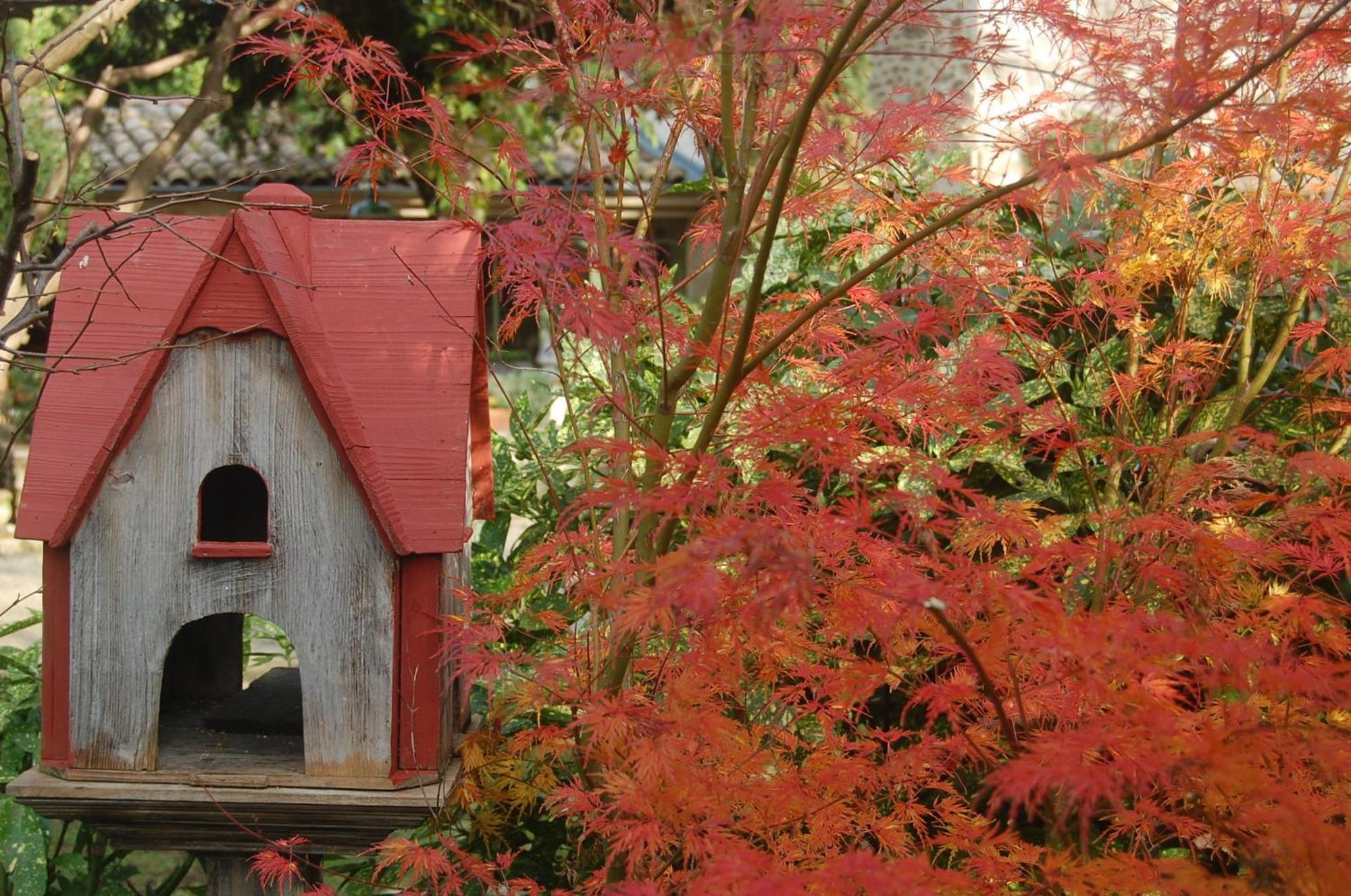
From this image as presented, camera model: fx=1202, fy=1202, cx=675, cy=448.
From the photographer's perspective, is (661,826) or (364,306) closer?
(661,826)

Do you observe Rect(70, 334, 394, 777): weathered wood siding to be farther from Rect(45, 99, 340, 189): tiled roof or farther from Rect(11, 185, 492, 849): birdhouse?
Rect(45, 99, 340, 189): tiled roof

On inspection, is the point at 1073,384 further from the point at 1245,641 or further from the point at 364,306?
the point at 364,306

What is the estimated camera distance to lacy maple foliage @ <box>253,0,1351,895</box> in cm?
177

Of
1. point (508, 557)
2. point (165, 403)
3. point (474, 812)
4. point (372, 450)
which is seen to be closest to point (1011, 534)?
point (372, 450)

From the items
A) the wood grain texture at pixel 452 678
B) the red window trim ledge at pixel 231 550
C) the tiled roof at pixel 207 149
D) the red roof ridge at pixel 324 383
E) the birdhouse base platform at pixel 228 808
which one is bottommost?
the birdhouse base platform at pixel 228 808

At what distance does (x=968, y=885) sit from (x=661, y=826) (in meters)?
0.50

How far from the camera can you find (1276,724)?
215 cm

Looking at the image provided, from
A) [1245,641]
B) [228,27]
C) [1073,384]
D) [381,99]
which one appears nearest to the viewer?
[1245,641]

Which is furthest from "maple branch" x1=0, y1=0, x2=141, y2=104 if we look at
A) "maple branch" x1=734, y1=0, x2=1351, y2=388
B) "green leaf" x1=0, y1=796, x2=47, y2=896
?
"maple branch" x1=734, y1=0, x2=1351, y2=388

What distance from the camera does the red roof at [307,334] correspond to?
2.23 m

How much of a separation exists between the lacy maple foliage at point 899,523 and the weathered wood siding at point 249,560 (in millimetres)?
228

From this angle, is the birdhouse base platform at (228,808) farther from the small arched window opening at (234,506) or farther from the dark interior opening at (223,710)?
the small arched window opening at (234,506)

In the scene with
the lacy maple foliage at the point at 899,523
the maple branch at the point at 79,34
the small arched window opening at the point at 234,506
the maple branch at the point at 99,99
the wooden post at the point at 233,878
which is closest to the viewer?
the lacy maple foliage at the point at 899,523

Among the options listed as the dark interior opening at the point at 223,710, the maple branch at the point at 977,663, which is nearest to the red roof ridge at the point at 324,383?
the dark interior opening at the point at 223,710
